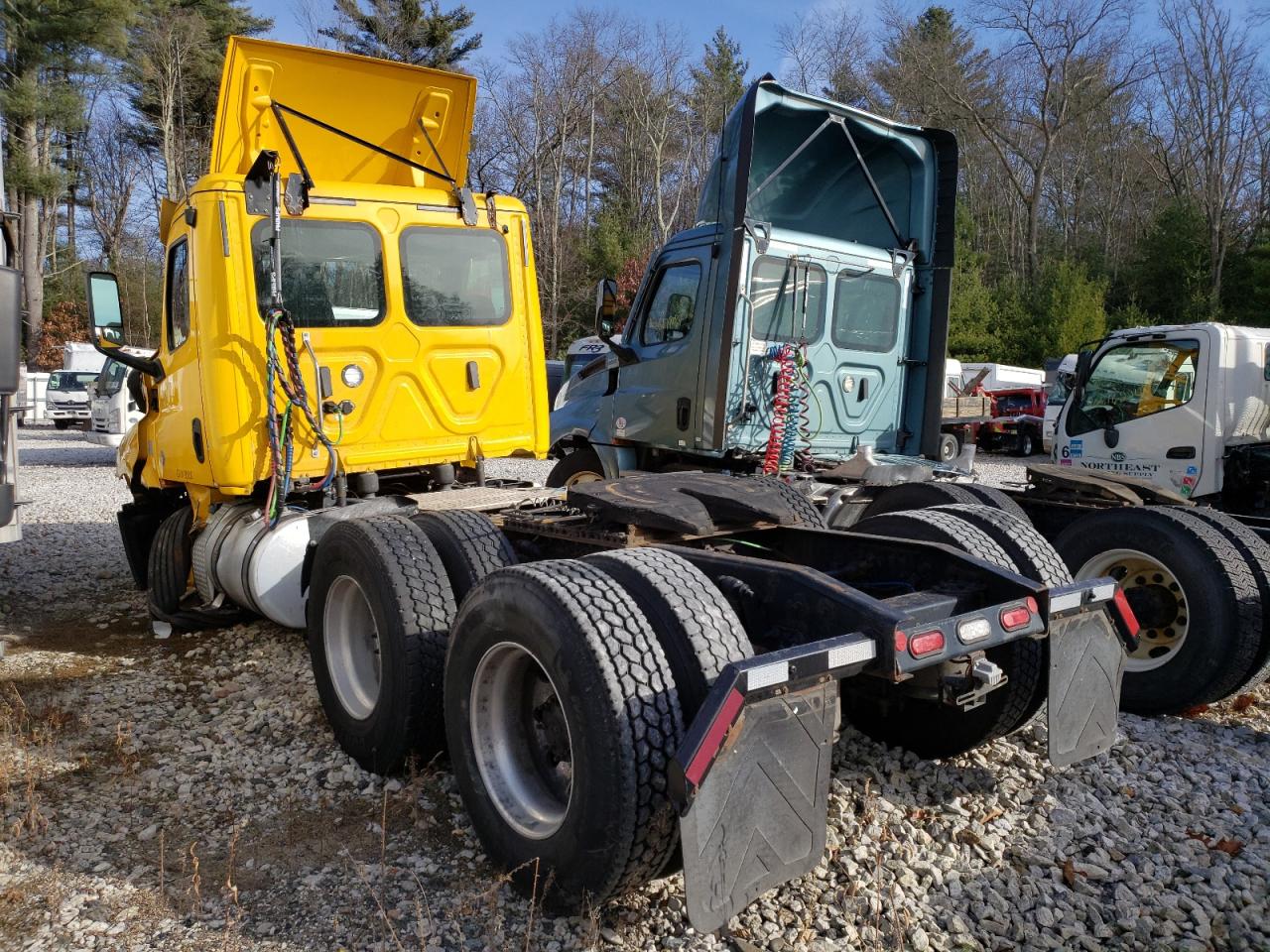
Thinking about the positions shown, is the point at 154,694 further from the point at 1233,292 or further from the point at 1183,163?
the point at 1183,163

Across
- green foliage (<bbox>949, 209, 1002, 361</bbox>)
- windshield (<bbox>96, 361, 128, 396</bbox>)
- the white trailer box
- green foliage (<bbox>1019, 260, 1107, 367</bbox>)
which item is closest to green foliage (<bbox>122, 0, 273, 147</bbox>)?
the white trailer box

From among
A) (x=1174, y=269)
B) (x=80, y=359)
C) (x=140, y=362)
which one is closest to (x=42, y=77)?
(x=80, y=359)

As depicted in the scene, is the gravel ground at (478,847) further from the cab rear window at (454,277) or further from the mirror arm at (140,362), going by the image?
the cab rear window at (454,277)

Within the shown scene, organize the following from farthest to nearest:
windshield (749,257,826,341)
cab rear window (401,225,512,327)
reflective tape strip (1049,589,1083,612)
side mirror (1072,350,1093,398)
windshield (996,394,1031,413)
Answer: windshield (996,394,1031,413) → side mirror (1072,350,1093,398) → windshield (749,257,826,341) → cab rear window (401,225,512,327) → reflective tape strip (1049,589,1083,612)

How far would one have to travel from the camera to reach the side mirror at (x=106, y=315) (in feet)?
19.3

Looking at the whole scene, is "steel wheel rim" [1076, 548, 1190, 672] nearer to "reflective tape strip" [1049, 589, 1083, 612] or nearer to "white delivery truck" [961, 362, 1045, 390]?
"reflective tape strip" [1049, 589, 1083, 612]

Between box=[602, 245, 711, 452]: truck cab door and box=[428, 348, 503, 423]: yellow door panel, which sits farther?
box=[602, 245, 711, 452]: truck cab door

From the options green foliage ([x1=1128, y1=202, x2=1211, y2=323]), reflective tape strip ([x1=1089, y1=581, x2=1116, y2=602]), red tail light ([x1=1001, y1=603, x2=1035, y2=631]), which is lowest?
red tail light ([x1=1001, y1=603, x2=1035, y2=631])

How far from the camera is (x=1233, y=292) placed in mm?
31531

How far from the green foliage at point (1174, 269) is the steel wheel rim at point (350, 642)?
110 feet

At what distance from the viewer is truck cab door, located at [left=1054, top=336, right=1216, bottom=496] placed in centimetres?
761

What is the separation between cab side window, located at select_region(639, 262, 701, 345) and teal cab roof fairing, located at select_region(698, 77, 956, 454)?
0.40 meters

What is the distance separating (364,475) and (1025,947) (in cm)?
439

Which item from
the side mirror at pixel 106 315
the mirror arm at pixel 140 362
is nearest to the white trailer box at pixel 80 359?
the mirror arm at pixel 140 362
